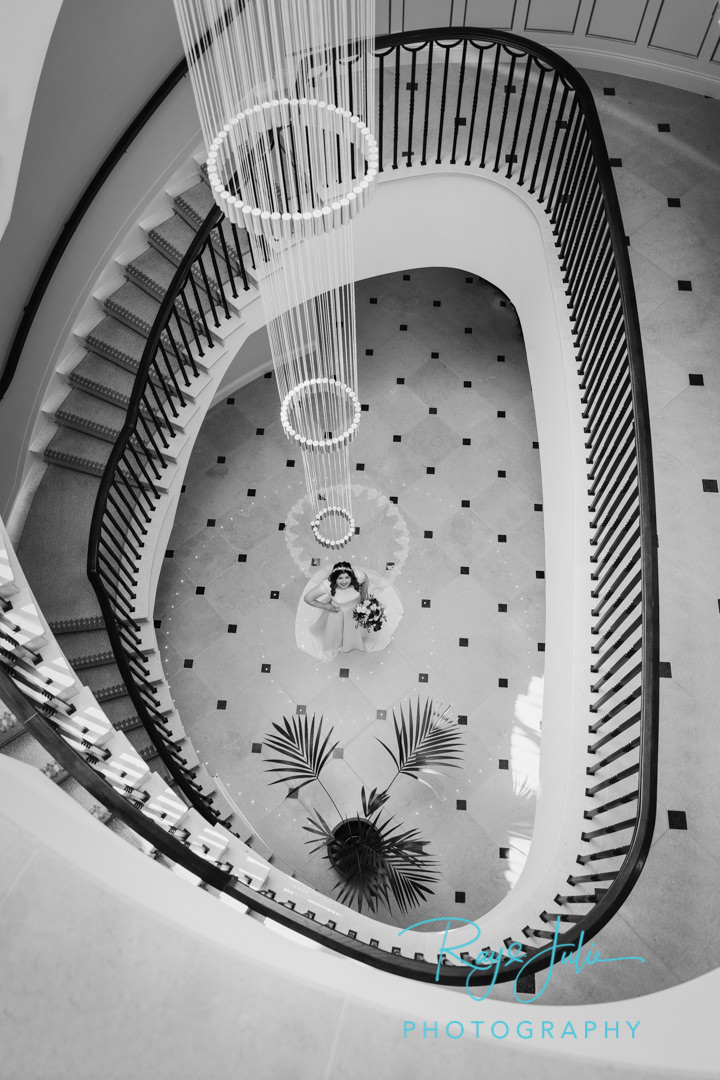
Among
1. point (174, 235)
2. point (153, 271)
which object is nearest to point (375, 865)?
point (153, 271)

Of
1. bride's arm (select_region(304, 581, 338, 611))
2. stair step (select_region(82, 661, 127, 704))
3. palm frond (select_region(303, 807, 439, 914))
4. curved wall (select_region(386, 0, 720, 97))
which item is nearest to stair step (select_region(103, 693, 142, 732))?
stair step (select_region(82, 661, 127, 704))

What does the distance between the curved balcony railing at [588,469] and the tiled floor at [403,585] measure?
1379 millimetres

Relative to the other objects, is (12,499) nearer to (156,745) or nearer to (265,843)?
(156,745)

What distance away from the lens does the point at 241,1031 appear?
2.25 metres

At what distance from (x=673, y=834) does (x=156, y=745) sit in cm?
359

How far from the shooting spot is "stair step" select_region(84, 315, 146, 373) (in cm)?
743

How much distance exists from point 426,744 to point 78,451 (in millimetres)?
3876

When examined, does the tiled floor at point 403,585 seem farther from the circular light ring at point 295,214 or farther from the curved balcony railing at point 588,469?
the circular light ring at point 295,214

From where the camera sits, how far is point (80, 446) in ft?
23.7

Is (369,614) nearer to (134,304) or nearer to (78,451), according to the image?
(78,451)

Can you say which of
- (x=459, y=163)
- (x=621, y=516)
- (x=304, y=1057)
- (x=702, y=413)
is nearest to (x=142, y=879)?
(x=304, y=1057)

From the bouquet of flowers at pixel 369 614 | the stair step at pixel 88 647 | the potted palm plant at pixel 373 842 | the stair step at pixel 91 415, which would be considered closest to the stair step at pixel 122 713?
the stair step at pixel 88 647

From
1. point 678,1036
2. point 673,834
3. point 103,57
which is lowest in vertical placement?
point 678,1036

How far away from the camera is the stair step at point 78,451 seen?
23.4 feet
